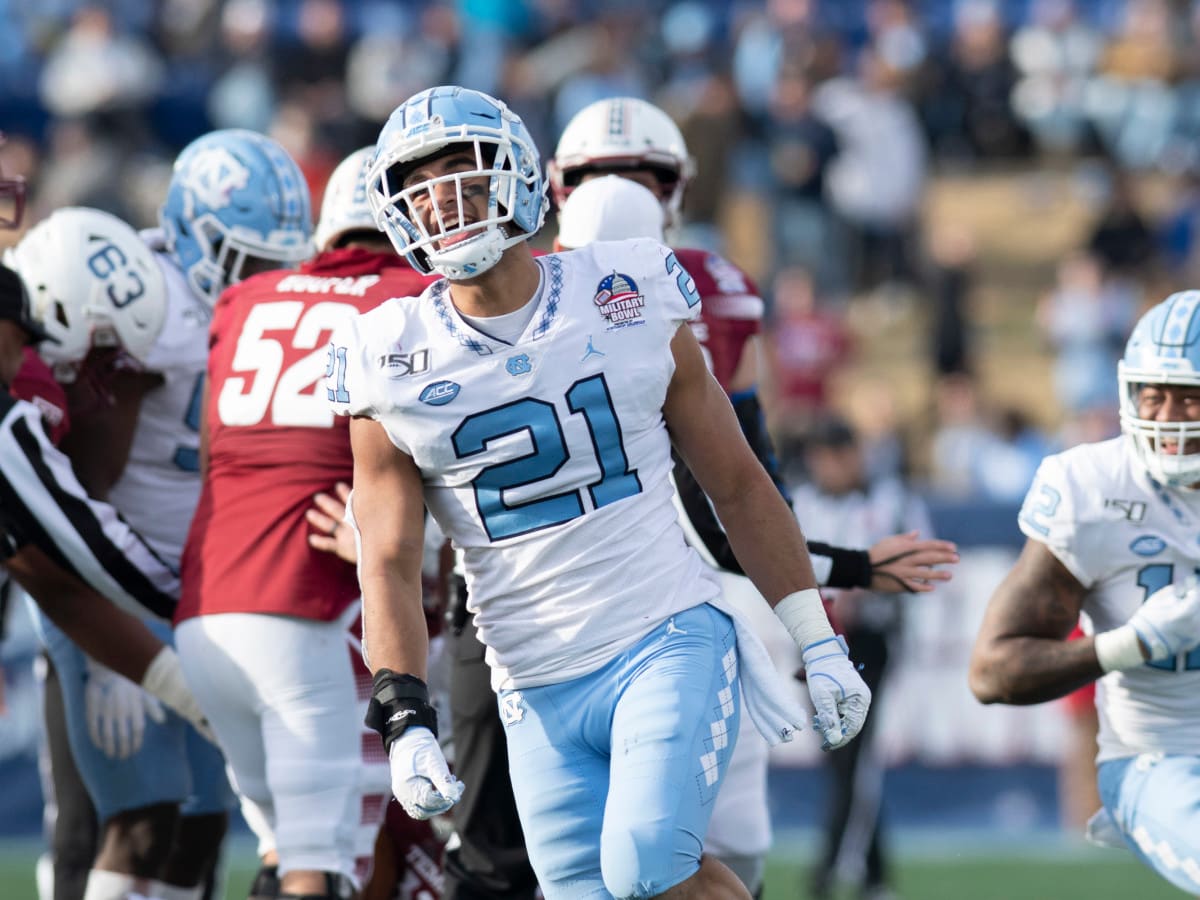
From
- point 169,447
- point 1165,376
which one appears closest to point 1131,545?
point 1165,376

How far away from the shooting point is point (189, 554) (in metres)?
4.93

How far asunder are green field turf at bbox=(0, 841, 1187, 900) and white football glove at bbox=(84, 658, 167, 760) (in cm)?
263

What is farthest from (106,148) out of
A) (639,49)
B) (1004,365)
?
(1004,365)

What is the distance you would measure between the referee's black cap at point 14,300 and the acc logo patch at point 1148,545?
2.91 meters

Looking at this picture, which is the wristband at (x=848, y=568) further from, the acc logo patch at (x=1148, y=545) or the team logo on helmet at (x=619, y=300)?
the team logo on helmet at (x=619, y=300)

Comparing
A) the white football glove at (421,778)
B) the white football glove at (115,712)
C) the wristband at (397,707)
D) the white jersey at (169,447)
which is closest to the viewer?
the white football glove at (421,778)

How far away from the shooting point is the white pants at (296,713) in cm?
470

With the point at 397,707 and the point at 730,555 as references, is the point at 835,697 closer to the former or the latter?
the point at 397,707

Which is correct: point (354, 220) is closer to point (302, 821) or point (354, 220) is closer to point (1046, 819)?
point (302, 821)

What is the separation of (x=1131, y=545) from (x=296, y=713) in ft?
7.05

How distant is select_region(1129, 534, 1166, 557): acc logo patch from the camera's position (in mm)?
4891

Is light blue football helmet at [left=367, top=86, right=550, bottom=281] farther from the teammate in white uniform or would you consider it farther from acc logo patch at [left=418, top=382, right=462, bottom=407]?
the teammate in white uniform

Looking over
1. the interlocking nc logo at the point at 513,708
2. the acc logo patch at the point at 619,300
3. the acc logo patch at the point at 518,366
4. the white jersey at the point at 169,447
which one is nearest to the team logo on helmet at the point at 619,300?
the acc logo patch at the point at 619,300

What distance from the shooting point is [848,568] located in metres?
4.77
